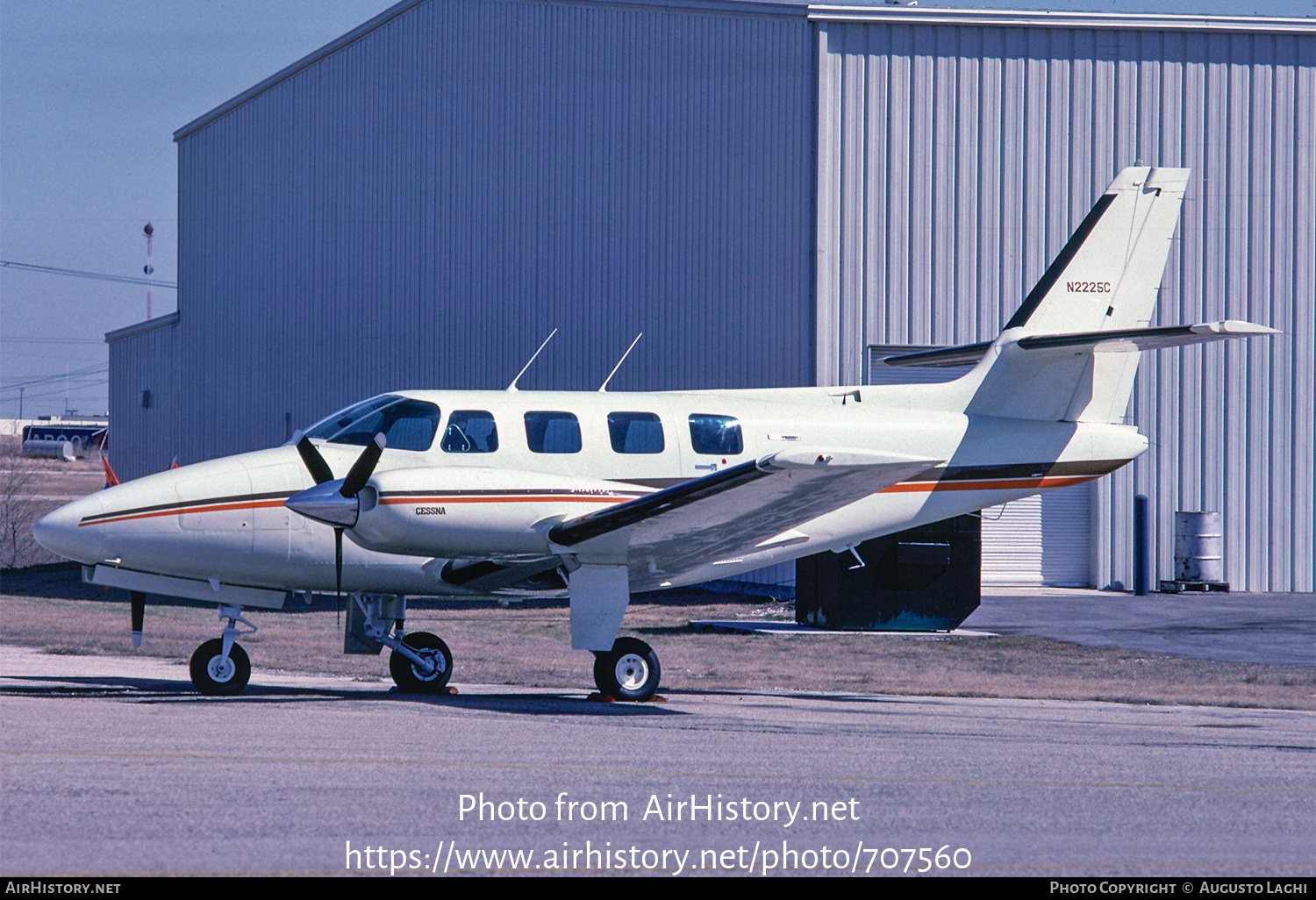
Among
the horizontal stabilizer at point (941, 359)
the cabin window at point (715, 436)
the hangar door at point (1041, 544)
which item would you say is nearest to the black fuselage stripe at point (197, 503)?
the cabin window at point (715, 436)

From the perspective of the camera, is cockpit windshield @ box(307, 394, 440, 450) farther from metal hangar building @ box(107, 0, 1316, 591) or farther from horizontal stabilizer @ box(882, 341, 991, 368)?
metal hangar building @ box(107, 0, 1316, 591)

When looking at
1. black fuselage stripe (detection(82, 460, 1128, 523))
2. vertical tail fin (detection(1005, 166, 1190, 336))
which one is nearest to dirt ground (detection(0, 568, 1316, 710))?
black fuselage stripe (detection(82, 460, 1128, 523))

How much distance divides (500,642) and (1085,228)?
10236 millimetres

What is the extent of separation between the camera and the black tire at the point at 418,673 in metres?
14.0

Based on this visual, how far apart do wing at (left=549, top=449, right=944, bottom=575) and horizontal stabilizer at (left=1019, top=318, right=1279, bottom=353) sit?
11.2 ft

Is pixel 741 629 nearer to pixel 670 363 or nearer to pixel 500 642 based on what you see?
pixel 500 642

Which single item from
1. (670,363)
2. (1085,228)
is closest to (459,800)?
(1085,228)

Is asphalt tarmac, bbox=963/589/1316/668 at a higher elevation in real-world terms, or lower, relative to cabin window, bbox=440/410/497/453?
lower

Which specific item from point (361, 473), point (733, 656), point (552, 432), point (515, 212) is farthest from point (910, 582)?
point (515, 212)

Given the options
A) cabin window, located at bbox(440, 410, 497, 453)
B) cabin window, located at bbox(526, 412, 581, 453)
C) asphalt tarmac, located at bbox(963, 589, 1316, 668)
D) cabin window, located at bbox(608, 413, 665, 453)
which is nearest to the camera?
cabin window, located at bbox(440, 410, 497, 453)

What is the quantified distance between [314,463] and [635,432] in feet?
10.6

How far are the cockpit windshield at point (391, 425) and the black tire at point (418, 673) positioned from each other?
220 centimetres

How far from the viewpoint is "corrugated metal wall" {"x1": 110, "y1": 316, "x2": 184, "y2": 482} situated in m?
41.8

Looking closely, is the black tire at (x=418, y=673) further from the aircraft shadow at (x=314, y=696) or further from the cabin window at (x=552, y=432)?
the cabin window at (x=552, y=432)
